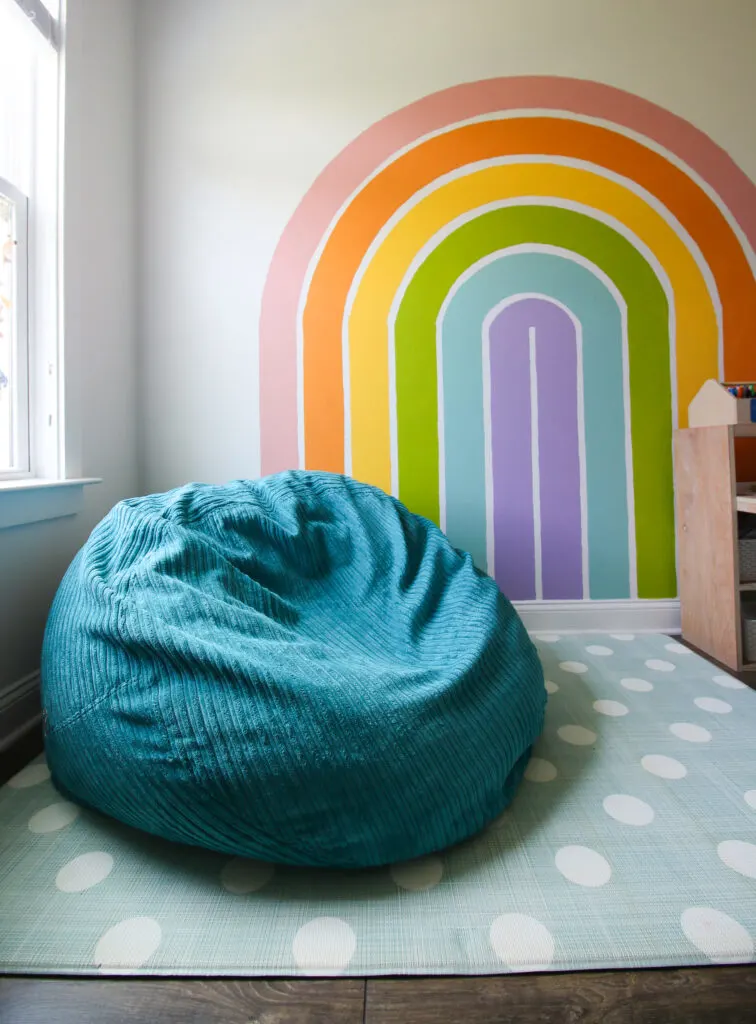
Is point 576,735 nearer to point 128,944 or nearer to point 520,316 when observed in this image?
point 128,944

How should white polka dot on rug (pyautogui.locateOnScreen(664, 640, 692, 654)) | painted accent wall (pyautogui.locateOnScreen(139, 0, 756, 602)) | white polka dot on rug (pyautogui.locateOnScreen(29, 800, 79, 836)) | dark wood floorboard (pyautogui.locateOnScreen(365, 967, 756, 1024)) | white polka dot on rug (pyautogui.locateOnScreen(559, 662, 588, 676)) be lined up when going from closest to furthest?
dark wood floorboard (pyautogui.locateOnScreen(365, 967, 756, 1024))
white polka dot on rug (pyautogui.locateOnScreen(29, 800, 79, 836))
white polka dot on rug (pyautogui.locateOnScreen(559, 662, 588, 676))
white polka dot on rug (pyautogui.locateOnScreen(664, 640, 692, 654))
painted accent wall (pyautogui.locateOnScreen(139, 0, 756, 602))

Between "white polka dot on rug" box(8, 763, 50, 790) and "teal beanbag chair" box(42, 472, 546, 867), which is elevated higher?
"teal beanbag chair" box(42, 472, 546, 867)

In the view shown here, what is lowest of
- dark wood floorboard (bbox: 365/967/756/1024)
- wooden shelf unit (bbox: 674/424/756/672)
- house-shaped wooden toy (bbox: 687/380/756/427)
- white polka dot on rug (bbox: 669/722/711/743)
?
dark wood floorboard (bbox: 365/967/756/1024)

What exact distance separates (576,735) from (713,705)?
45 cm

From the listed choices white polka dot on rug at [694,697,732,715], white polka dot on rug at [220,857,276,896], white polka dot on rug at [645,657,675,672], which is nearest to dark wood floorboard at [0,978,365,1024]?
white polka dot on rug at [220,857,276,896]

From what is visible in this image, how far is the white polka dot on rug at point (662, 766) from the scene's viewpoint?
1.18m

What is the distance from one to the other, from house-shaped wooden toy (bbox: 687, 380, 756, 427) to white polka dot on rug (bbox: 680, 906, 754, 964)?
1434mm

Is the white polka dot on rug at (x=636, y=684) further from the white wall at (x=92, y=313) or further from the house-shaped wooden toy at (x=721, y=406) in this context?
the white wall at (x=92, y=313)

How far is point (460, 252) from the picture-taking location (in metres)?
2.17

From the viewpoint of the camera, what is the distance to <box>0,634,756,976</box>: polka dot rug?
29.8 inches

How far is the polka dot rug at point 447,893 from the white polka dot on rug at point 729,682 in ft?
1.54

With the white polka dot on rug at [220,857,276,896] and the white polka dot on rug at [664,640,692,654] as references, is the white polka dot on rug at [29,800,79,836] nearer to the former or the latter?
the white polka dot on rug at [220,857,276,896]

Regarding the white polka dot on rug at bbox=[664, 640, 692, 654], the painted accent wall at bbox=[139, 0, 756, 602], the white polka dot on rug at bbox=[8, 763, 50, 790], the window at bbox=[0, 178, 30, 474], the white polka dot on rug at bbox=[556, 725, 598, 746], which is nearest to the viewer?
the white polka dot on rug at bbox=[8, 763, 50, 790]

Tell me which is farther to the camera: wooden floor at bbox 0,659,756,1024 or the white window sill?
the white window sill
